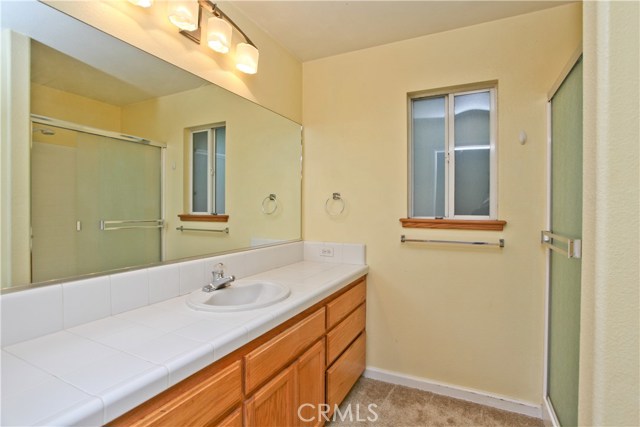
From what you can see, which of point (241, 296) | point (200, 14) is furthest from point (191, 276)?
point (200, 14)

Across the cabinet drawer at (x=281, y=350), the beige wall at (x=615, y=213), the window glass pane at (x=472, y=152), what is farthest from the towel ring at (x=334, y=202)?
the beige wall at (x=615, y=213)

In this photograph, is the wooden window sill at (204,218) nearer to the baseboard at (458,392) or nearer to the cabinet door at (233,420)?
the cabinet door at (233,420)

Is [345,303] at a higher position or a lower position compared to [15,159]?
lower

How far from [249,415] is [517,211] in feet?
5.84

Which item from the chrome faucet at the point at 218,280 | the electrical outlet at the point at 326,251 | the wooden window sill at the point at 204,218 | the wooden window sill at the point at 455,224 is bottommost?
the chrome faucet at the point at 218,280

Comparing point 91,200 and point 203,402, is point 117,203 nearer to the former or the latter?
point 91,200

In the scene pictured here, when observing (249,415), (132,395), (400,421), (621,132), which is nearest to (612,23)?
(621,132)

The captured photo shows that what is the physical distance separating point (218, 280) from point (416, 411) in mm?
1444

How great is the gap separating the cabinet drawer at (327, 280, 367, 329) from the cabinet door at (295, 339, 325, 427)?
0.51 ft

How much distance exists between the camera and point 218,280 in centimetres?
151

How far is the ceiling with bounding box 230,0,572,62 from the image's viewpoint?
173 centimetres

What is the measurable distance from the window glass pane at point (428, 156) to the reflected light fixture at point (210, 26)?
119 cm

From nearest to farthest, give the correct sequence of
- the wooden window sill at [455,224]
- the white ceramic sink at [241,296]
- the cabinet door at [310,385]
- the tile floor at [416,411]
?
the white ceramic sink at [241,296] → the cabinet door at [310,385] → the tile floor at [416,411] → the wooden window sill at [455,224]

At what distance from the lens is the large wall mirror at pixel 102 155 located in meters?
0.99
